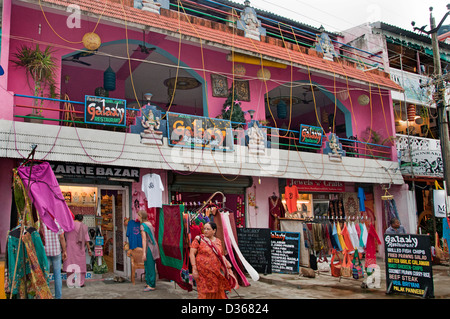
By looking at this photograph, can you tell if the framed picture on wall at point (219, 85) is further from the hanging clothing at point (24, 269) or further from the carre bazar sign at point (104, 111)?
the hanging clothing at point (24, 269)

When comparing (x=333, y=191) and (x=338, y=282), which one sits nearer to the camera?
(x=338, y=282)

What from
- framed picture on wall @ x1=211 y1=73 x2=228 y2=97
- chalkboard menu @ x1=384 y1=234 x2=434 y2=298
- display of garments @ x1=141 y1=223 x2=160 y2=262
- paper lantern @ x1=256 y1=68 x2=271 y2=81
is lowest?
chalkboard menu @ x1=384 y1=234 x2=434 y2=298

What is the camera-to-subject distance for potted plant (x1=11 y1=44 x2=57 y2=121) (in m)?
9.15

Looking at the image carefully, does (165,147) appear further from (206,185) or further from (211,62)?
(211,62)

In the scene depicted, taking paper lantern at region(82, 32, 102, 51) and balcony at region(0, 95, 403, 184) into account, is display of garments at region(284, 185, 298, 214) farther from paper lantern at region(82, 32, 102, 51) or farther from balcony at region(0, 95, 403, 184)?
paper lantern at region(82, 32, 102, 51)

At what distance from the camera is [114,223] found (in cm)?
1101

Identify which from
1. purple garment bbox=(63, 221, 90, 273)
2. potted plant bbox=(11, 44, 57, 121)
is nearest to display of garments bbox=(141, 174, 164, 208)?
purple garment bbox=(63, 221, 90, 273)

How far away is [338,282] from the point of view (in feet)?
32.7

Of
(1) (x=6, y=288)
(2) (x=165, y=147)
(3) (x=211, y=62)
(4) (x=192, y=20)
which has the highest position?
(4) (x=192, y=20)

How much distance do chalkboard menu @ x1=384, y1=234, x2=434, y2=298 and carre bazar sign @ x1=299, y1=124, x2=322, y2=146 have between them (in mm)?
4997

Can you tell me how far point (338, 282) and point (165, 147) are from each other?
5.62 metres

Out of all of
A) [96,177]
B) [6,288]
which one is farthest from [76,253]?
[6,288]

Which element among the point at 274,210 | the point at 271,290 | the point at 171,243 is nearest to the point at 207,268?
the point at 171,243

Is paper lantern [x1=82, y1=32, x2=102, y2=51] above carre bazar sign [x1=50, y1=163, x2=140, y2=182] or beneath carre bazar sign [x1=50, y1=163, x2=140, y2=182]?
above
